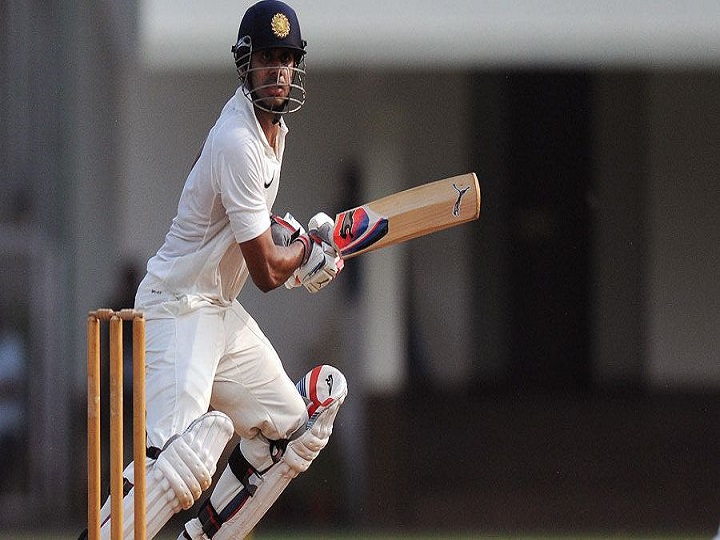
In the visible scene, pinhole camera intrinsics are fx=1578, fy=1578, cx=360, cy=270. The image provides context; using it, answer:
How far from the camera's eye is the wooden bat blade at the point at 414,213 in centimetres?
326

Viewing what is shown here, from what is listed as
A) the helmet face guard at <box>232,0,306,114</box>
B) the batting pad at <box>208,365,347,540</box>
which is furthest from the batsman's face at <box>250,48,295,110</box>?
the batting pad at <box>208,365,347,540</box>

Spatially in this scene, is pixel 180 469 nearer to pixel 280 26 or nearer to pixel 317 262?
pixel 317 262

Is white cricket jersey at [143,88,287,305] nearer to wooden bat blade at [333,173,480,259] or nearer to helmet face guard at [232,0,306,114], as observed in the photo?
helmet face guard at [232,0,306,114]

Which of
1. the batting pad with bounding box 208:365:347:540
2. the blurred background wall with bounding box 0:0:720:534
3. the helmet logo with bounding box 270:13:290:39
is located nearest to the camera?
the helmet logo with bounding box 270:13:290:39

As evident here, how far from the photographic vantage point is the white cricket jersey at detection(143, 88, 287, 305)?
3.00m

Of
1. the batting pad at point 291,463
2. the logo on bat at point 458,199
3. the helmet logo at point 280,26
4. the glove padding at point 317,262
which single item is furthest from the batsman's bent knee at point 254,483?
the helmet logo at point 280,26

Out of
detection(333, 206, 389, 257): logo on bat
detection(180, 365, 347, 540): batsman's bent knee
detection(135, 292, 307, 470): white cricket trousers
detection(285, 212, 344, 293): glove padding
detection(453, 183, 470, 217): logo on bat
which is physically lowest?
detection(180, 365, 347, 540): batsman's bent knee

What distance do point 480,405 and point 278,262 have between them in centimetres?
296

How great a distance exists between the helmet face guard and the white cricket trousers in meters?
0.43

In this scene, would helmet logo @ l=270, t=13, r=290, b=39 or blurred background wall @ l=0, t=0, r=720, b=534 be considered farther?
blurred background wall @ l=0, t=0, r=720, b=534

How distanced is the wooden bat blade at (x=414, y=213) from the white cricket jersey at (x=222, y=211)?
228 millimetres

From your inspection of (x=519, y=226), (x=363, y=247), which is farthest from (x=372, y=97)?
(x=363, y=247)

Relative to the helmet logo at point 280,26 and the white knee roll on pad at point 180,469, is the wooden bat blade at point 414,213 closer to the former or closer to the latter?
the helmet logo at point 280,26

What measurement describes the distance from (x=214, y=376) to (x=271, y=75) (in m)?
0.61
